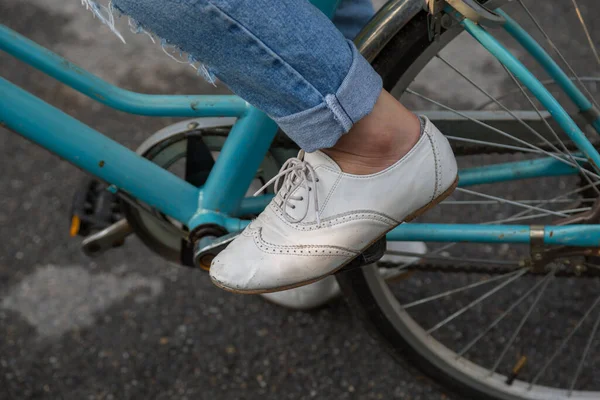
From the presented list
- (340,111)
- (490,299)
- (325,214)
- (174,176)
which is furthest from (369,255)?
(490,299)

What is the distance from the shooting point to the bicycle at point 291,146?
1184mm

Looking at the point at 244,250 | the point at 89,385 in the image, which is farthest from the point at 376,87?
the point at 89,385

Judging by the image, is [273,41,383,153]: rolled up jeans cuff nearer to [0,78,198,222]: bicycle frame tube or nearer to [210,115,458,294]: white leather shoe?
[210,115,458,294]: white leather shoe

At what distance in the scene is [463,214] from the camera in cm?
206

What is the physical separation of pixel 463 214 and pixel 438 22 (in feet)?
3.44

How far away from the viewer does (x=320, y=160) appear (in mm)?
1073

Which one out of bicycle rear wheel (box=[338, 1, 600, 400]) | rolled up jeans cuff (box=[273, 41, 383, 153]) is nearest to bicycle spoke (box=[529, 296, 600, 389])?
bicycle rear wheel (box=[338, 1, 600, 400])

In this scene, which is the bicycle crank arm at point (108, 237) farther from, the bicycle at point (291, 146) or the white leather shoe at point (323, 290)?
the white leather shoe at point (323, 290)

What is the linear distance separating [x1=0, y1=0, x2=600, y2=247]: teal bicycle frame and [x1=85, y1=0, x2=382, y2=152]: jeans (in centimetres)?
29

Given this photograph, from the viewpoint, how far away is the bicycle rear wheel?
1.31 meters

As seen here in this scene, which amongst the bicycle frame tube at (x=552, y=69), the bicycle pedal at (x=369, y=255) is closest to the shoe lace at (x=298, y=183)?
the bicycle pedal at (x=369, y=255)

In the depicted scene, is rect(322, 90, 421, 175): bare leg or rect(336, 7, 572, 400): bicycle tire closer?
rect(322, 90, 421, 175): bare leg

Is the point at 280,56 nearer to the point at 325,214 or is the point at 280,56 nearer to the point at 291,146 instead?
the point at 325,214

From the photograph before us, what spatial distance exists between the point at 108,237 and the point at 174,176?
11.9 inches
